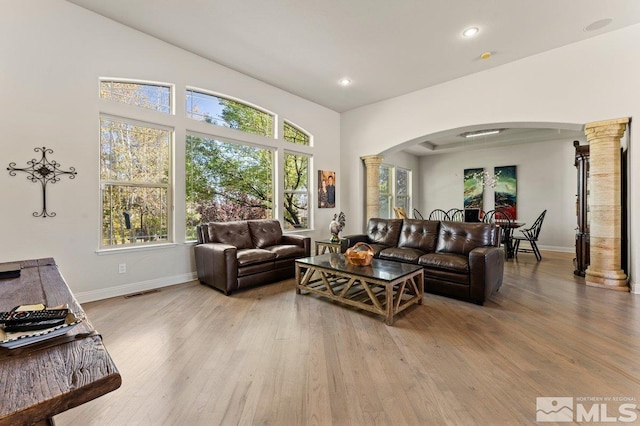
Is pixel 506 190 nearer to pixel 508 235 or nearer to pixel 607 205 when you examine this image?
pixel 508 235

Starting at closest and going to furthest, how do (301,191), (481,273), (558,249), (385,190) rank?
(481,273)
(301,191)
(558,249)
(385,190)

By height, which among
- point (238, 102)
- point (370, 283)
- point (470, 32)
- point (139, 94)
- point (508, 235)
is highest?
point (470, 32)

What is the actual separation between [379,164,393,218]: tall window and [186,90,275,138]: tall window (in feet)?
13.7

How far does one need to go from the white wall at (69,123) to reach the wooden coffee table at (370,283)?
214cm

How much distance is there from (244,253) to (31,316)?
295cm

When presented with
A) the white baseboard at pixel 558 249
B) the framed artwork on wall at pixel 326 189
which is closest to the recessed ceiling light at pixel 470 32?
the framed artwork on wall at pixel 326 189

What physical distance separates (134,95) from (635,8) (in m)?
6.21

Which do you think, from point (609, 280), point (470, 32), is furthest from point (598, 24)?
point (609, 280)

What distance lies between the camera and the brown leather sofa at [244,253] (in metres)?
3.73

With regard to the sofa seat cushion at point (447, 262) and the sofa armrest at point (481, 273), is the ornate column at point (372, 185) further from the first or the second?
the sofa armrest at point (481, 273)

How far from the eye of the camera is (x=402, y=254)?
405 centimetres

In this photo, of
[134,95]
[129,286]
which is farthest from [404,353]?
[134,95]

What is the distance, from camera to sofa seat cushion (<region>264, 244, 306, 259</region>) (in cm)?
433

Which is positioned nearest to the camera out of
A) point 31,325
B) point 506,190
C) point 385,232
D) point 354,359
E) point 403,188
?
point 31,325
